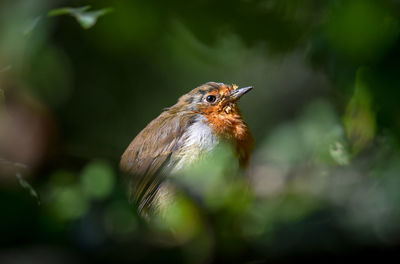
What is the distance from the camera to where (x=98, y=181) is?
3.84ft

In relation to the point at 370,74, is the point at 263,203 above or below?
below

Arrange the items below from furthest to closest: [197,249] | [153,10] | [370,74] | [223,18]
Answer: [153,10] < [223,18] < [370,74] < [197,249]

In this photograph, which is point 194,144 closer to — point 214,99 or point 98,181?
point 214,99

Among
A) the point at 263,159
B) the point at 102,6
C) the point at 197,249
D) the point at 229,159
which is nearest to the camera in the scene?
the point at 197,249

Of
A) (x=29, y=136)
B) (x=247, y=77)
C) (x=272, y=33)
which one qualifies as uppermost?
(x=247, y=77)

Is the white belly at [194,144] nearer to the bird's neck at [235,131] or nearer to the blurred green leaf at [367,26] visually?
the bird's neck at [235,131]

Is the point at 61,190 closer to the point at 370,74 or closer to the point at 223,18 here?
the point at 370,74

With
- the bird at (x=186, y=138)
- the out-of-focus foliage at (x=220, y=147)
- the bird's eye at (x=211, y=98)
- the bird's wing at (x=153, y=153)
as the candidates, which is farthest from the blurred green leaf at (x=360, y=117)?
the bird's eye at (x=211, y=98)

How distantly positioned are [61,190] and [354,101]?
4.54ft

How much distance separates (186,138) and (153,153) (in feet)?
0.80

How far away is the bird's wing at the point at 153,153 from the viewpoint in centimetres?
324

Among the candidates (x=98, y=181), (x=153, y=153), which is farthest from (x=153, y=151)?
(x=98, y=181)

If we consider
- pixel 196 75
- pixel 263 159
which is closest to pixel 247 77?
pixel 196 75

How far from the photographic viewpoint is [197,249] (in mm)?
1013
